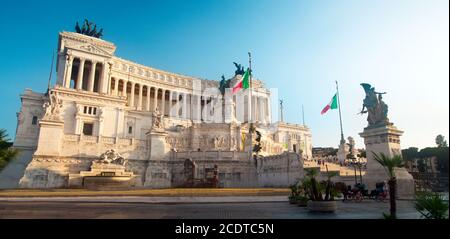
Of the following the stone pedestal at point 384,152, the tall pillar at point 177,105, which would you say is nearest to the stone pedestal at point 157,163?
the stone pedestal at point 384,152

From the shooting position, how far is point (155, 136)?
39.7 meters

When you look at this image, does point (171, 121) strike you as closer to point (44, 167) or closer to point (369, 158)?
point (44, 167)

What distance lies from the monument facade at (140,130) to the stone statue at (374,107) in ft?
32.9

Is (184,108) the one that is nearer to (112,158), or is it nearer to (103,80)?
(103,80)

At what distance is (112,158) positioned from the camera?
35750mm

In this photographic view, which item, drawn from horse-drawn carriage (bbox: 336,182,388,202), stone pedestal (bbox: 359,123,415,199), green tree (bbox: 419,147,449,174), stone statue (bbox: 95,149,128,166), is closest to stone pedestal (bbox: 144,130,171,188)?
stone statue (bbox: 95,149,128,166)

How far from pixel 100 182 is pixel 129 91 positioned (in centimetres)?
6297

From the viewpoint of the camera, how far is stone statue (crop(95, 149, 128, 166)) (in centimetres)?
3516

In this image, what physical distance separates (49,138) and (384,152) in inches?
1432

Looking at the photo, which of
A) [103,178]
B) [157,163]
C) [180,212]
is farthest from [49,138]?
[180,212]

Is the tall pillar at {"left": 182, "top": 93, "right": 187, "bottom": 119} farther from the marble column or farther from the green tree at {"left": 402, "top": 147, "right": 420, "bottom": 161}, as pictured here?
the green tree at {"left": 402, "top": 147, "right": 420, "bottom": 161}

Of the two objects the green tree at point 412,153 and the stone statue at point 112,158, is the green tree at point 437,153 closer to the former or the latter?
the green tree at point 412,153
